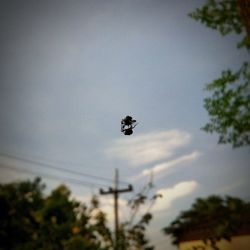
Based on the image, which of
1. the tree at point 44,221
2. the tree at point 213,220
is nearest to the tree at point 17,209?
the tree at point 44,221

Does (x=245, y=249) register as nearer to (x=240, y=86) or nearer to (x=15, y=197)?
(x=240, y=86)

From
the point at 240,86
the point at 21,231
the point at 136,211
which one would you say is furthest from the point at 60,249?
the point at 21,231

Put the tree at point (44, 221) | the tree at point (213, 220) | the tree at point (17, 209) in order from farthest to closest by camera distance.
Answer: the tree at point (17, 209), the tree at point (44, 221), the tree at point (213, 220)

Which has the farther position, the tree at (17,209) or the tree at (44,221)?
the tree at (17,209)

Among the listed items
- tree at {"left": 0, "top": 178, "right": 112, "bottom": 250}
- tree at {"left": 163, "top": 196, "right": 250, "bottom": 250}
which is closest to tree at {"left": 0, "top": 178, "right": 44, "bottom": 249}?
tree at {"left": 0, "top": 178, "right": 112, "bottom": 250}

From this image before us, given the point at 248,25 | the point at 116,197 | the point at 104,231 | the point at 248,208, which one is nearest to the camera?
the point at 248,208

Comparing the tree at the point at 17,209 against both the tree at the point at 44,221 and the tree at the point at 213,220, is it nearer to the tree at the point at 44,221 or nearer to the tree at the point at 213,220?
the tree at the point at 44,221

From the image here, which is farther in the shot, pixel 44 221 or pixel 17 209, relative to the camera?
pixel 17 209

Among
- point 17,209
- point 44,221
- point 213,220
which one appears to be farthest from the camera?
point 17,209
